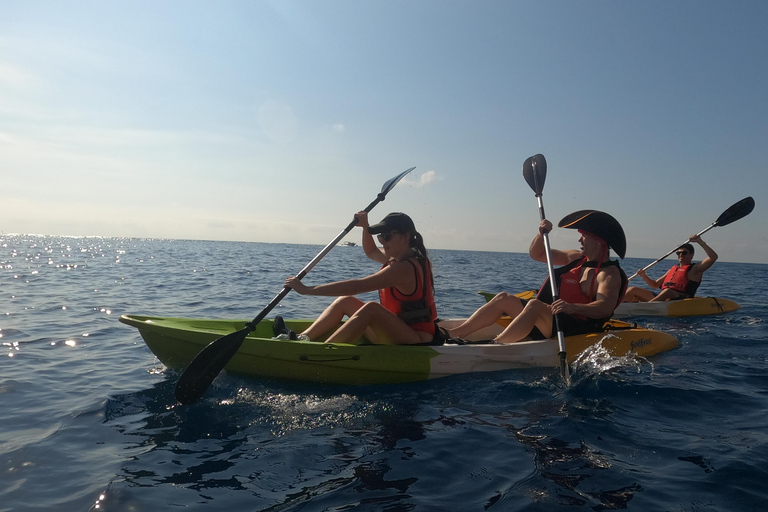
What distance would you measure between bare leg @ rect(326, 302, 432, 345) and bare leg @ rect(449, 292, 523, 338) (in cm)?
106

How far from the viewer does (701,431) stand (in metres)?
3.87

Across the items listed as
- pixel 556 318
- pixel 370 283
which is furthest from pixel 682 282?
pixel 370 283

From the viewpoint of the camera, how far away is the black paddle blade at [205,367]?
4.40 metres

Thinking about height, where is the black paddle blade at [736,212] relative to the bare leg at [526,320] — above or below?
above

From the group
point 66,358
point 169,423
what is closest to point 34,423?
point 169,423

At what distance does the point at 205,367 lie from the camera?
456 cm

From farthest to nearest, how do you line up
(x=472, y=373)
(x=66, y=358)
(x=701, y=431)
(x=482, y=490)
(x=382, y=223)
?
1. (x=66, y=358)
2. (x=472, y=373)
3. (x=382, y=223)
4. (x=701, y=431)
5. (x=482, y=490)

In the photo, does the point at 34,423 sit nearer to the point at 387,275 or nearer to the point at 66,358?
the point at 66,358

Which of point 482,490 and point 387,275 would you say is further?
point 387,275

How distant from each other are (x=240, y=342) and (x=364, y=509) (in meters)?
2.56

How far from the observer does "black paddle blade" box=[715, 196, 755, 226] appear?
413 inches

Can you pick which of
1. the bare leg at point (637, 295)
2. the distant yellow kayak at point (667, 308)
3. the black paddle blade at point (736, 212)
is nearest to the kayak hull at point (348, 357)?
the distant yellow kayak at point (667, 308)

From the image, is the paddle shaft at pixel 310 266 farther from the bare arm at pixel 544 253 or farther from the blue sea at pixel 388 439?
the bare arm at pixel 544 253

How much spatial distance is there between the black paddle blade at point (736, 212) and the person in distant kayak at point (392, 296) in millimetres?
8626
